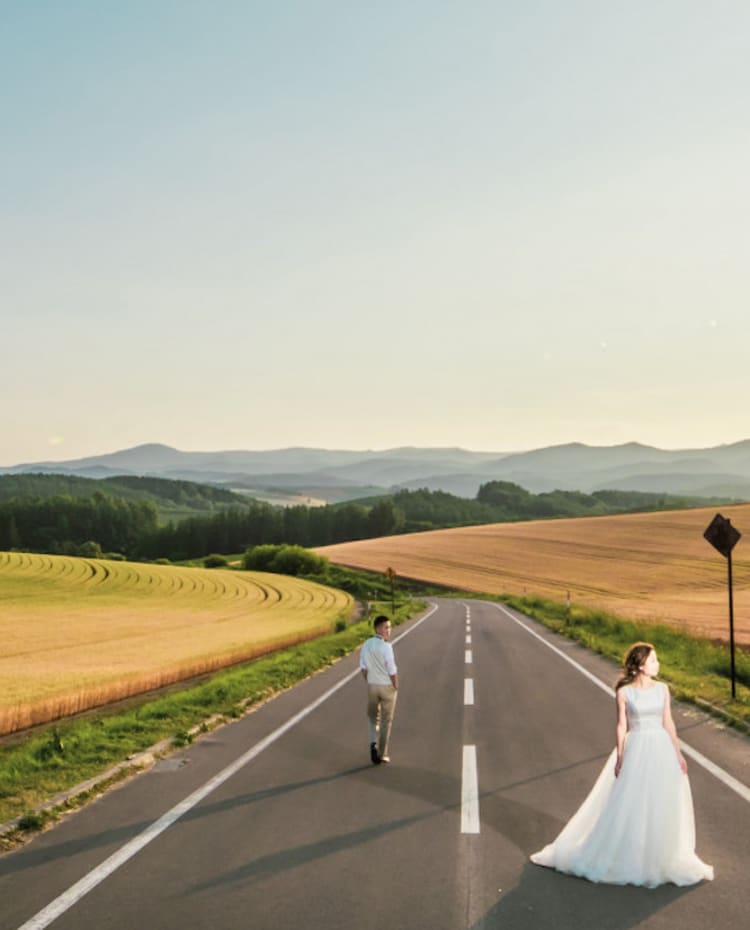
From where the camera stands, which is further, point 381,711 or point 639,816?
point 381,711

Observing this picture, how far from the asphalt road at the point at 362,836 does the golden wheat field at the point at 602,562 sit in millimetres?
16506

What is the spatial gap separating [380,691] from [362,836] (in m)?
3.03

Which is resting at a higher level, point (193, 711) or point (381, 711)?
point (381, 711)

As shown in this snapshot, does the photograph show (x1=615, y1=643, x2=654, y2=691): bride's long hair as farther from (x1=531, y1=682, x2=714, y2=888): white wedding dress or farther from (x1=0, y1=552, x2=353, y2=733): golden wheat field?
(x1=0, y1=552, x2=353, y2=733): golden wheat field

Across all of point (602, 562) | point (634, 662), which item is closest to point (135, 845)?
point (634, 662)

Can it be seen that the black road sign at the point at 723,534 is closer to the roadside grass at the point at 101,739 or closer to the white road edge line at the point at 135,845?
the roadside grass at the point at 101,739

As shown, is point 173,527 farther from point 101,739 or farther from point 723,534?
point 101,739

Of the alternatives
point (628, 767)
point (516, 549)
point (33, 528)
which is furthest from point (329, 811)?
point (33, 528)

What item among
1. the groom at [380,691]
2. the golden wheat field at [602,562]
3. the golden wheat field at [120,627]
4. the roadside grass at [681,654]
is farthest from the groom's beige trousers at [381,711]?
the golden wheat field at [602,562]

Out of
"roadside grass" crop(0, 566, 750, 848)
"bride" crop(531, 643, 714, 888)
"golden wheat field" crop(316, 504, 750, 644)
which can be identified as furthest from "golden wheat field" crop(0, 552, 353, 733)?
"golden wheat field" crop(316, 504, 750, 644)

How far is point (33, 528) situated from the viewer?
145250mm

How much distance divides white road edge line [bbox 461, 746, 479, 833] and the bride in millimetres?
1023

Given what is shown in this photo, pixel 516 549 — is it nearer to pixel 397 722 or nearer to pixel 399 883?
pixel 397 722

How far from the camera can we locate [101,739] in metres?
11.1
